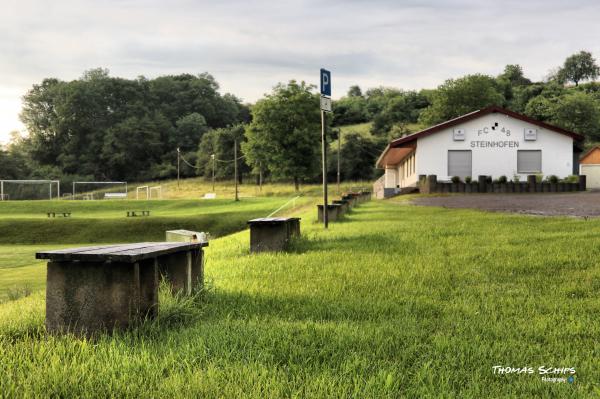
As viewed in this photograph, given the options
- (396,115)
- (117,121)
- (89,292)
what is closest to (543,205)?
(89,292)

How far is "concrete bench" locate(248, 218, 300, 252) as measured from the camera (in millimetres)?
8250

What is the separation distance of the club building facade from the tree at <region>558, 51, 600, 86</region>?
402 feet

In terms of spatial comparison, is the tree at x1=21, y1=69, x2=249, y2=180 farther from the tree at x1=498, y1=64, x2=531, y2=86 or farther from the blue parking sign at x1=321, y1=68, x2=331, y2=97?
the blue parking sign at x1=321, y1=68, x2=331, y2=97

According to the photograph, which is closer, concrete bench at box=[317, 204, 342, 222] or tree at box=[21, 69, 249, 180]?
concrete bench at box=[317, 204, 342, 222]

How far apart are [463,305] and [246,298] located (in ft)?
6.19

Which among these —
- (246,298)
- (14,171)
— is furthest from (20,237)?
(14,171)

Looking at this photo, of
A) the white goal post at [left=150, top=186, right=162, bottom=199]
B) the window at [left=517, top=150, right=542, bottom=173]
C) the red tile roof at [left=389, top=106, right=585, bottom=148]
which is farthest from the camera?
the white goal post at [left=150, top=186, right=162, bottom=199]

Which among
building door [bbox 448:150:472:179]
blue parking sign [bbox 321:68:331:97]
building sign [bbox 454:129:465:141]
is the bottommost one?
building door [bbox 448:150:472:179]

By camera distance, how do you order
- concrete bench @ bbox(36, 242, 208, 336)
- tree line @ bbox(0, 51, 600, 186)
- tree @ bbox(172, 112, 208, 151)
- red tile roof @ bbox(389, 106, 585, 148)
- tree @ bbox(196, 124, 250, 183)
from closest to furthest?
1. concrete bench @ bbox(36, 242, 208, 336)
2. red tile roof @ bbox(389, 106, 585, 148)
3. tree line @ bbox(0, 51, 600, 186)
4. tree @ bbox(196, 124, 250, 183)
5. tree @ bbox(172, 112, 208, 151)

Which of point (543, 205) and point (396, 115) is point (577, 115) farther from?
point (543, 205)

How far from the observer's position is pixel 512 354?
10.7 feet

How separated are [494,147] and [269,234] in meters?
28.5

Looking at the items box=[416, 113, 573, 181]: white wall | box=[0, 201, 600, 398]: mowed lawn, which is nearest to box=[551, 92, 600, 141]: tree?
box=[416, 113, 573, 181]: white wall

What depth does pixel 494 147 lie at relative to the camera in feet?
110
